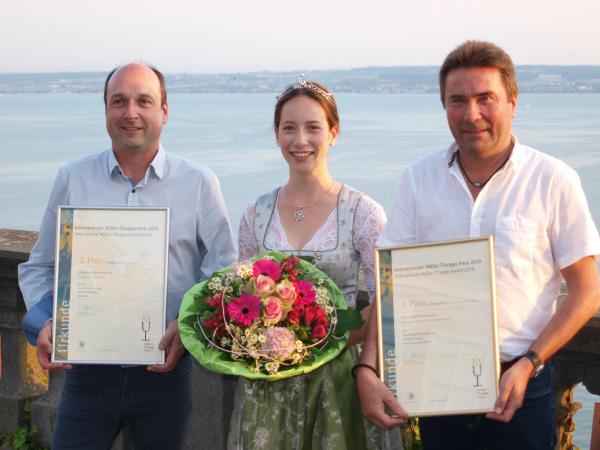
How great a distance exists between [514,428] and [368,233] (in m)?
0.94

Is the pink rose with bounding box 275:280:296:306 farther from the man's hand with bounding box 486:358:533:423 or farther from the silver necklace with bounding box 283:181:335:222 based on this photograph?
the man's hand with bounding box 486:358:533:423

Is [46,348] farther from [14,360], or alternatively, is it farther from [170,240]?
[14,360]

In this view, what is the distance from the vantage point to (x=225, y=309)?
315 centimetres

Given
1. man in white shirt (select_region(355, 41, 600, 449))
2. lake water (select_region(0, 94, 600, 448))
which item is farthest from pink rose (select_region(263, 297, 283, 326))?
lake water (select_region(0, 94, 600, 448))

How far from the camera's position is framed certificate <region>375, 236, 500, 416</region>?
2.93 m

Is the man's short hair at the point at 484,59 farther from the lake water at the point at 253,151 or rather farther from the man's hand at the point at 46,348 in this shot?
the lake water at the point at 253,151

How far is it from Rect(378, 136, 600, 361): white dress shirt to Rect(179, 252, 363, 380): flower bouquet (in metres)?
0.48

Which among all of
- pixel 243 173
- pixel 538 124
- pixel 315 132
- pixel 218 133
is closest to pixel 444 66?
pixel 315 132

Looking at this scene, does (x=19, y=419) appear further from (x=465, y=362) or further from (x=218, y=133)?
(x=218, y=133)

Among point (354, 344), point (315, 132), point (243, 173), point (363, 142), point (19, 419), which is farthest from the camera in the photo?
point (363, 142)

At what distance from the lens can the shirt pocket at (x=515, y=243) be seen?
297cm

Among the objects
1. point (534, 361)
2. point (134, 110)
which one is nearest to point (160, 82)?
point (134, 110)

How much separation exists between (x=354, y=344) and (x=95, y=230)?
1.07 metres

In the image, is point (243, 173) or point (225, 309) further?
point (243, 173)
